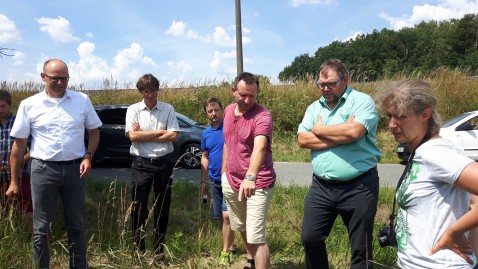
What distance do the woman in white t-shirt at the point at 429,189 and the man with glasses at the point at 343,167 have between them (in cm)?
101

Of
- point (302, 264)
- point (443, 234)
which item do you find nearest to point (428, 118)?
point (443, 234)

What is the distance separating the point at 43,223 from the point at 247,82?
2028mm

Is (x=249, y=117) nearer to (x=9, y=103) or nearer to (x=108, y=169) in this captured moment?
(x=9, y=103)

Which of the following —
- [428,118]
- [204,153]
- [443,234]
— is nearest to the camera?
→ [443,234]

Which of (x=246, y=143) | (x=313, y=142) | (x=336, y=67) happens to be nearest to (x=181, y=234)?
(x=246, y=143)

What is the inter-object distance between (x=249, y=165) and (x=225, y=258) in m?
1.28

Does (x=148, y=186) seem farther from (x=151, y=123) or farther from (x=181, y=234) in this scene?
(x=181, y=234)

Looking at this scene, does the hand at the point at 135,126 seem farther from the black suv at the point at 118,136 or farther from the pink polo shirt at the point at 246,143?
the black suv at the point at 118,136

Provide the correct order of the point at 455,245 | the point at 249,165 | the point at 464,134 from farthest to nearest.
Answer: the point at 464,134 < the point at 249,165 < the point at 455,245

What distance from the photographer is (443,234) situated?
179 centimetres

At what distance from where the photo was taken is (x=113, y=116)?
1109 cm

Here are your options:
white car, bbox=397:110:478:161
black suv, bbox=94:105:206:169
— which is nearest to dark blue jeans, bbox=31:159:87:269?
black suv, bbox=94:105:206:169

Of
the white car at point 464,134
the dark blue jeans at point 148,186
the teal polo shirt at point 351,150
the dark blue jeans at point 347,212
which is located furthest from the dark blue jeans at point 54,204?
the white car at point 464,134

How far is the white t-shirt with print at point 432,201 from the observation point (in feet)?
5.72
